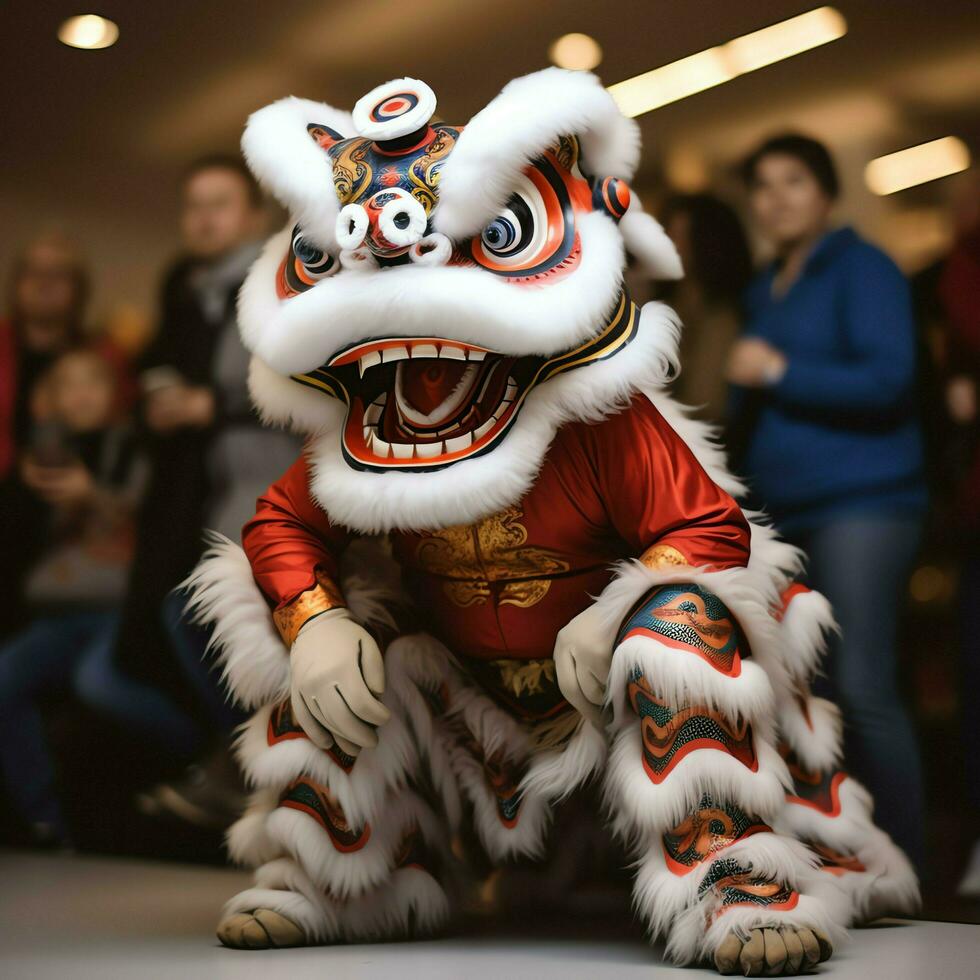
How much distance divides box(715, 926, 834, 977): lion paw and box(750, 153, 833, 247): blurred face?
2.81 feet

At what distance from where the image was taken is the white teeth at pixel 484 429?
119 cm

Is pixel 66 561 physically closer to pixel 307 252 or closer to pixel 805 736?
pixel 307 252

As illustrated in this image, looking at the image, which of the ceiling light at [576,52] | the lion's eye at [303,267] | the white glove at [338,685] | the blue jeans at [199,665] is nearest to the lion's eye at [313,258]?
the lion's eye at [303,267]

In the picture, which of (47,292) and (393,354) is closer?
(393,354)

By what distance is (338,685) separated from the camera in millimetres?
1159

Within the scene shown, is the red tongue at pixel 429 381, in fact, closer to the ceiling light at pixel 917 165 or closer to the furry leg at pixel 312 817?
the furry leg at pixel 312 817

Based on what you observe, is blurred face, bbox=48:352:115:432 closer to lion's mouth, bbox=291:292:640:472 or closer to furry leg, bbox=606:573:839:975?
lion's mouth, bbox=291:292:640:472

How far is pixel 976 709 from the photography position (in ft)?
4.71

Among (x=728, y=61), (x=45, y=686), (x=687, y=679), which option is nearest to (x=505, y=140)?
(x=687, y=679)

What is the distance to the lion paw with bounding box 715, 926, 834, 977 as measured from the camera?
1.01 metres

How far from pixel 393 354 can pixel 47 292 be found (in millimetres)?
1078

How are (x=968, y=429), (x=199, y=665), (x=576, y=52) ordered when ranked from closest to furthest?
(x=968, y=429) < (x=576, y=52) < (x=199, y=665)

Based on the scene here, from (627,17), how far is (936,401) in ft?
2.14

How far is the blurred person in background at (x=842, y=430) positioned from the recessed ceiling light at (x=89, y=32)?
102 cm
